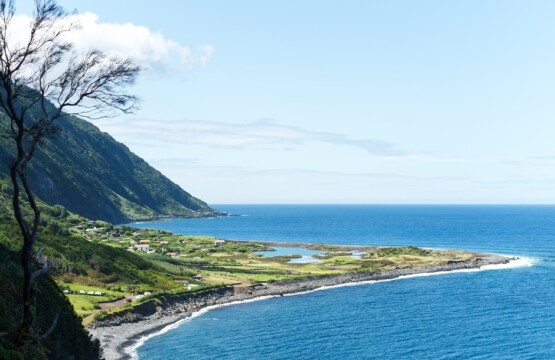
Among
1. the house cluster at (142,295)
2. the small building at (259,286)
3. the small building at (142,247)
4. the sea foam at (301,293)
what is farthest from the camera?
the small building at (142,247)

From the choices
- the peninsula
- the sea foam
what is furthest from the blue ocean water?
the peninsula

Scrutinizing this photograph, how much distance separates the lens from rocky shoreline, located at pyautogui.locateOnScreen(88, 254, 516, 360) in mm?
71938

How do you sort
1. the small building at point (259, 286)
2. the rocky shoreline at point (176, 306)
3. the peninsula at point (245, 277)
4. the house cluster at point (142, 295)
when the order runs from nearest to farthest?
the rocky shoreline at point (176, 306) → the peninsula at point (245, 277) → the house cluster at point (142, 295) → the small building at point (259, 286)

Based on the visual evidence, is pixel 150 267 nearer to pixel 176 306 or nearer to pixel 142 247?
pixel 176 306

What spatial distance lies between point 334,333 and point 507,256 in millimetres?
123587

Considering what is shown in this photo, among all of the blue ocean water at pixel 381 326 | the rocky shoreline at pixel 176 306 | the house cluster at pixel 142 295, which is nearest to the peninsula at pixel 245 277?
the rocky shoreline at pixel 176 306

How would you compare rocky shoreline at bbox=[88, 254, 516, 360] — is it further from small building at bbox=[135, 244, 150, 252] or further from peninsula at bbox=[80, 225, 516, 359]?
small building at bbox=[135, 244, 150, 252]

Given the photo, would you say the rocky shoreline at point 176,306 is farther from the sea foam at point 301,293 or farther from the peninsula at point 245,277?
the sea foam at point 301,293

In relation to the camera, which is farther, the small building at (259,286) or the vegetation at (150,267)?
the small building at (259,286)

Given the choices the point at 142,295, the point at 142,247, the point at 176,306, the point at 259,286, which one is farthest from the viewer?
the point at 142,247

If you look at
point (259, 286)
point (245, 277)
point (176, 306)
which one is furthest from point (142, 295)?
point (245, 277)

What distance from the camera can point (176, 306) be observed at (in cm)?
9481

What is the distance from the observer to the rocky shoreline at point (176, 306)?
236ft

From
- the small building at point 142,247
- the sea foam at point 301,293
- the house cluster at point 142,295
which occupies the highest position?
the small building at point 142,247
